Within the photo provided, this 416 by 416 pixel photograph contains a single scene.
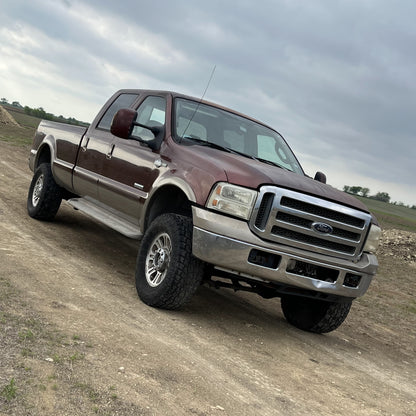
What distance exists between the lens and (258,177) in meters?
4.54

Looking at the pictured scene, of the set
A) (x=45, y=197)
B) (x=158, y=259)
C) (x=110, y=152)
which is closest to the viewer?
(x=158, y=259)

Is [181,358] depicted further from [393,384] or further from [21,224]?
[21,224]

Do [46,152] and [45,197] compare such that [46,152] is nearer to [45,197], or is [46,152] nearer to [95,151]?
[45,197]

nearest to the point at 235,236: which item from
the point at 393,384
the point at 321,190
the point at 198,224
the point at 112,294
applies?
the point at 198,224

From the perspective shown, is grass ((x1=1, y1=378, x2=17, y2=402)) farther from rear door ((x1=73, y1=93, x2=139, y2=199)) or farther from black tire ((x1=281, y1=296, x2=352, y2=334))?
rear door ((x1=73, y1=93, x2=139, y2=199))

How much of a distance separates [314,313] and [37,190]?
4468mm

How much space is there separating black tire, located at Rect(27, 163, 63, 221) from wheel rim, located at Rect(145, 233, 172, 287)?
121 inches

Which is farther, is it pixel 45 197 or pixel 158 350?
pixel 45 197

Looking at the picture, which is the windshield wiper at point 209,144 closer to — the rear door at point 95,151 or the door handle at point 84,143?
the rear door at point 95,151

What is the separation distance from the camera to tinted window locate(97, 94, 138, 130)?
6.72 meters

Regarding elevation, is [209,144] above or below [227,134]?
below

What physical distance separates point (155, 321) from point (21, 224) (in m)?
3.43

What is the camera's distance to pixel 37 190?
8031 millimetres

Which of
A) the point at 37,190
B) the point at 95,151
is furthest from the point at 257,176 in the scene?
the point at 37,190
